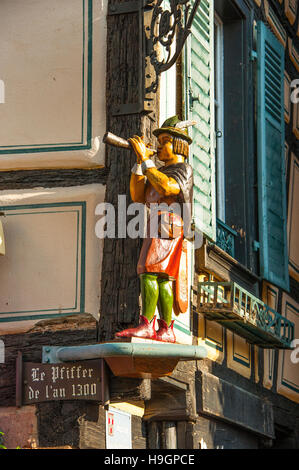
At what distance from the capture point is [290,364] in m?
11.3

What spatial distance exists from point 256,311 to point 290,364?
1580 mm

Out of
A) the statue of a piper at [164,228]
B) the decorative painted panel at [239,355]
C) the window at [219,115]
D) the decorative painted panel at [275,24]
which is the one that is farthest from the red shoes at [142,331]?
the decorative painted panel at [275,24]

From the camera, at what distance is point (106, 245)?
328 inches

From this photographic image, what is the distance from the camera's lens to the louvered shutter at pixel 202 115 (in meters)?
9.33

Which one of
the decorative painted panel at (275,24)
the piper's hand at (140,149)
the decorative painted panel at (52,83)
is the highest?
the decorative painted panel at (275,24)

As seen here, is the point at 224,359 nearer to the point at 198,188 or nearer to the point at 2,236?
the point at 198,188

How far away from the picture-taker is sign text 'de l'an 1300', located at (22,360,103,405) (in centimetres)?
802

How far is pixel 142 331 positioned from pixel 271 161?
3669 mm

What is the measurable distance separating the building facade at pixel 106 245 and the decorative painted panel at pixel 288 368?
1.75 feet

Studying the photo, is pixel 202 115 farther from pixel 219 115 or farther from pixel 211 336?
pixel 211 336

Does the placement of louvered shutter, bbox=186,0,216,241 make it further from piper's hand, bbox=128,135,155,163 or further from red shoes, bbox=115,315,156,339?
red shoes, bbox=115,315,156,339

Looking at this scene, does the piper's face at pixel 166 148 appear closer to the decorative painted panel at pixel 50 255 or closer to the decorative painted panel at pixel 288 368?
the decorative painted panel at pixel 50 255

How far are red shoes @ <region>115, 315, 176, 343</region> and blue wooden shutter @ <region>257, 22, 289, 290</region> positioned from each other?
2704mm
